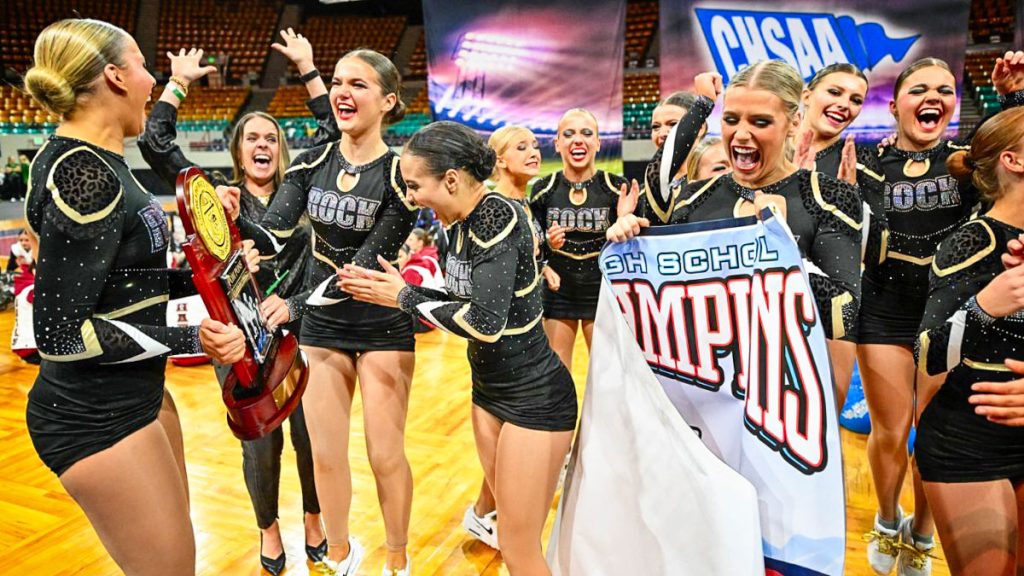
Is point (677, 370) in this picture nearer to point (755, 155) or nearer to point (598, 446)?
point (598, 446)

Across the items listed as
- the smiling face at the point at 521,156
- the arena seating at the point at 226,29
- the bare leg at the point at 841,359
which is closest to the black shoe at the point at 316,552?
the smiling face at the point at 521,156

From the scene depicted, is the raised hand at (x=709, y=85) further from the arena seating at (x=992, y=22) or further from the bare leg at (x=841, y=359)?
the arena seating at (x=992, y=22)

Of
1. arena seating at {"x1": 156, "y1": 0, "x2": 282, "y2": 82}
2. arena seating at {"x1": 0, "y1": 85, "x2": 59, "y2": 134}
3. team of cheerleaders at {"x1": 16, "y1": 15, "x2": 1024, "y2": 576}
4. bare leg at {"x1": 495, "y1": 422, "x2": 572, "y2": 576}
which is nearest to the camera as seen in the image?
team of cheerleaders at {"x1": 16, "y1": 15, "x2": 1024, "y2": 576}

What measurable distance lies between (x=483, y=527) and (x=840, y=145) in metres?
1.97

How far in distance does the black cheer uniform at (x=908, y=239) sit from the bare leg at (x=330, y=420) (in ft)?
6.04

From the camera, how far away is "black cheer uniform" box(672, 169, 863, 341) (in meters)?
1.56

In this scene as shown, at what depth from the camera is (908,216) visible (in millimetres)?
2418

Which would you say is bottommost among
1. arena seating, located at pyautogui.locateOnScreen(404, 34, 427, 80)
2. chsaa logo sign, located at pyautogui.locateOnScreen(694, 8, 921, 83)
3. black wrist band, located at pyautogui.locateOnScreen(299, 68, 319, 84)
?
black wrist band, located at pyautogui.locateOnScreen(299, 68, 319, 84)

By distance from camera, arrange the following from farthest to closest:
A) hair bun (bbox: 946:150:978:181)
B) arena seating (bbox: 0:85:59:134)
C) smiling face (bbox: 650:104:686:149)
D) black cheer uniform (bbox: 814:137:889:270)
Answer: arena seating (bbox: 0:85:59:134) < smiling face (bbox: 650:104:686:149) < black cheer uniform (bbox: 814:137:889:270) < hair bun (bbox: 946:150:978:181)

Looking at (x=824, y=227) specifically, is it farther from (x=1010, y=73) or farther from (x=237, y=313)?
(x=237, y=313)

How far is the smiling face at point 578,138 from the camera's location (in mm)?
3256

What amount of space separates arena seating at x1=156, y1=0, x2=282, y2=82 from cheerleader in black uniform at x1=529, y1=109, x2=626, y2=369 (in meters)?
17.7

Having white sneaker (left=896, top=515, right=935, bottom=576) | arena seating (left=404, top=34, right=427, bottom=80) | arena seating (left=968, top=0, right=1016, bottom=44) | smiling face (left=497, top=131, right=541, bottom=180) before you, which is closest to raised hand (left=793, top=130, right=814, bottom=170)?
smiling face (left=497, top=131, right=541, bottom=180)

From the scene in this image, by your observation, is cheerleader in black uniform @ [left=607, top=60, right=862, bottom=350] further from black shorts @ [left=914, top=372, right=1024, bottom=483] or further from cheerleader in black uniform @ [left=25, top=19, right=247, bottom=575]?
cheerleader in black uniform @ [left=25, top=19, right=247, bottom=575]
